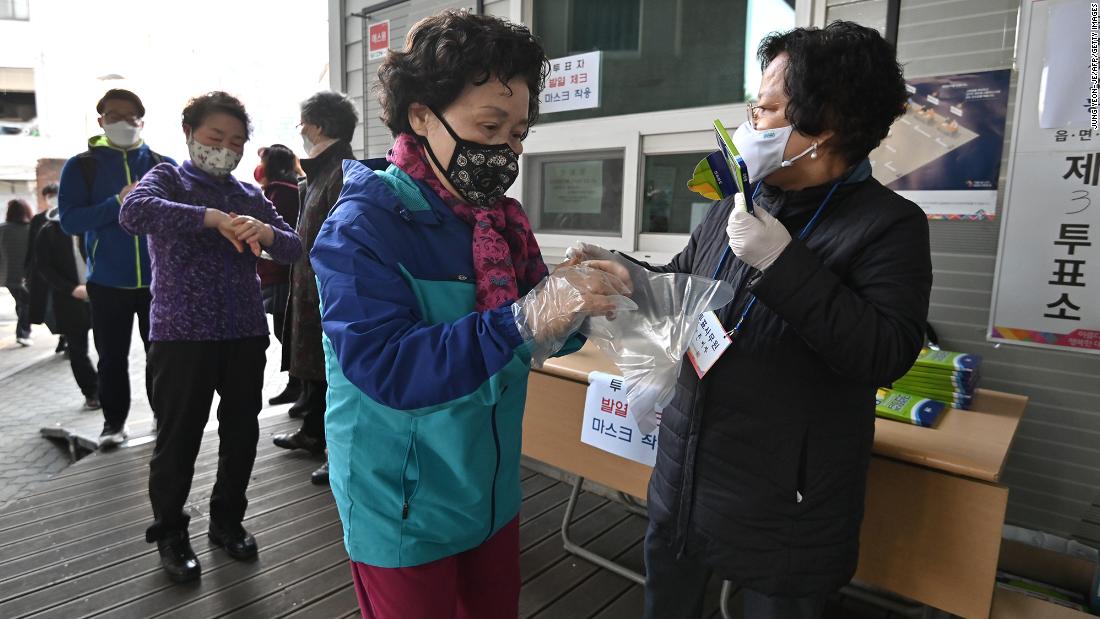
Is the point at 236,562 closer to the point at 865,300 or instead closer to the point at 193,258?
the point at 193,258

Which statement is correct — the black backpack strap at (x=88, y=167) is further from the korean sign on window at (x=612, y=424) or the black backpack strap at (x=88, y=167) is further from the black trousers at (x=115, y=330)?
the korean sign on window at (x=612, y=424)

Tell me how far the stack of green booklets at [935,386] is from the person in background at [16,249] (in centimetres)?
803

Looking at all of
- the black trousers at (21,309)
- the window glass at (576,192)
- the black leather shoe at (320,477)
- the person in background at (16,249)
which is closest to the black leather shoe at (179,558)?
the black leather shoe at (320,477)

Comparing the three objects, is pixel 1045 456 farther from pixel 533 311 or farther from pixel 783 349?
pixel 533 311

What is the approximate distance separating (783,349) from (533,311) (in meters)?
0.61

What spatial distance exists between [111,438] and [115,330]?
0.68 metres

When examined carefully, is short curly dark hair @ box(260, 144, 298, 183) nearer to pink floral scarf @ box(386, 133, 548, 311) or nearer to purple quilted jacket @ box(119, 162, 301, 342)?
purple quilted jacket @ box(119, 162, 301, 342)

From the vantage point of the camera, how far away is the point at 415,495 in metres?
1.02

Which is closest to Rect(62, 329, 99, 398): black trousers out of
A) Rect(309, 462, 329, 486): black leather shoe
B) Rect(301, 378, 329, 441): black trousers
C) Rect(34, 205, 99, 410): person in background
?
Rect(34, 205, 99, 410): person in background

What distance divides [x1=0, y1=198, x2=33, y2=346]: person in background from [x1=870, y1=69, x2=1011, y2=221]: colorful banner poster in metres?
8.03

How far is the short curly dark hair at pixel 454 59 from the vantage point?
96 centimetres

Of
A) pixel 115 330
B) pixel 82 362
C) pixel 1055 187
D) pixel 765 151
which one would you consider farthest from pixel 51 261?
pixel 1055 187

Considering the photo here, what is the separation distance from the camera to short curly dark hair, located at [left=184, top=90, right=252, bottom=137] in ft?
6.87

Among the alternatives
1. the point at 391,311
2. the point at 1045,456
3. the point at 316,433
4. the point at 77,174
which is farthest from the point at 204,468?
the point at 1045,456
